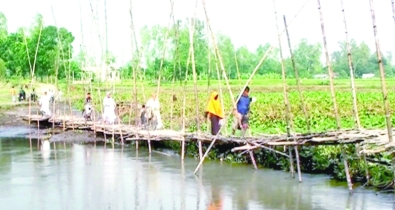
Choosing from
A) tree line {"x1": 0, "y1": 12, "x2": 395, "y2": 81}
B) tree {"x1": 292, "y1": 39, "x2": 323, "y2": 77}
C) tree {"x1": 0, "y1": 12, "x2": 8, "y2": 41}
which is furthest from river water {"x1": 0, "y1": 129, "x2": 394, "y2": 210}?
tree {"x1": 0, "y1": 12, "x2": 8, "y2": 41}

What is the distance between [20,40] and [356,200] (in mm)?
51970

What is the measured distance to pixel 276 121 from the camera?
20.5 m

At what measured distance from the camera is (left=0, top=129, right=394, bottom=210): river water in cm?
997

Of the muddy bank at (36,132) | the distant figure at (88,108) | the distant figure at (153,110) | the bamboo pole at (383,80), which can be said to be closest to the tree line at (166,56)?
the muddy bank at (36,132)

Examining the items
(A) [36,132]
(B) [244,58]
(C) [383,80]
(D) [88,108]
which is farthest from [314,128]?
(B) [244,58]

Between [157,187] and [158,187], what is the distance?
0.02 meters

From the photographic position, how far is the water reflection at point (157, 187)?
9.97m

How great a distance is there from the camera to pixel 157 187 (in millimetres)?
11555

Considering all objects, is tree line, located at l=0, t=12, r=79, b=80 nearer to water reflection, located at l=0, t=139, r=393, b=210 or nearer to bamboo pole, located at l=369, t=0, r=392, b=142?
water reflection, located at l=0, t=139, r=393, b=210

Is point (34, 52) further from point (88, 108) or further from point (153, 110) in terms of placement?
point (153, 110)

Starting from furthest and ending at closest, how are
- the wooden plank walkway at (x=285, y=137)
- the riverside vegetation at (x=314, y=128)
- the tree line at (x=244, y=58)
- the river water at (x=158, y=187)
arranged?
the tree line at (x=244, y=58), the riverside vegetation at (x=314, y=128), the river water at (x=158, y=187), the wooden plank walkway at (x=285, y=137)

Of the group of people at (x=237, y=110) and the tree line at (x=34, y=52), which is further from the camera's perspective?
the tree line at (x=34, y=52)

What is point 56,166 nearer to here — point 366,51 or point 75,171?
point 75,171

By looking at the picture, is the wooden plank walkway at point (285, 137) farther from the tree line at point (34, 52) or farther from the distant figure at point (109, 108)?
the tree line at point (34, 52)
